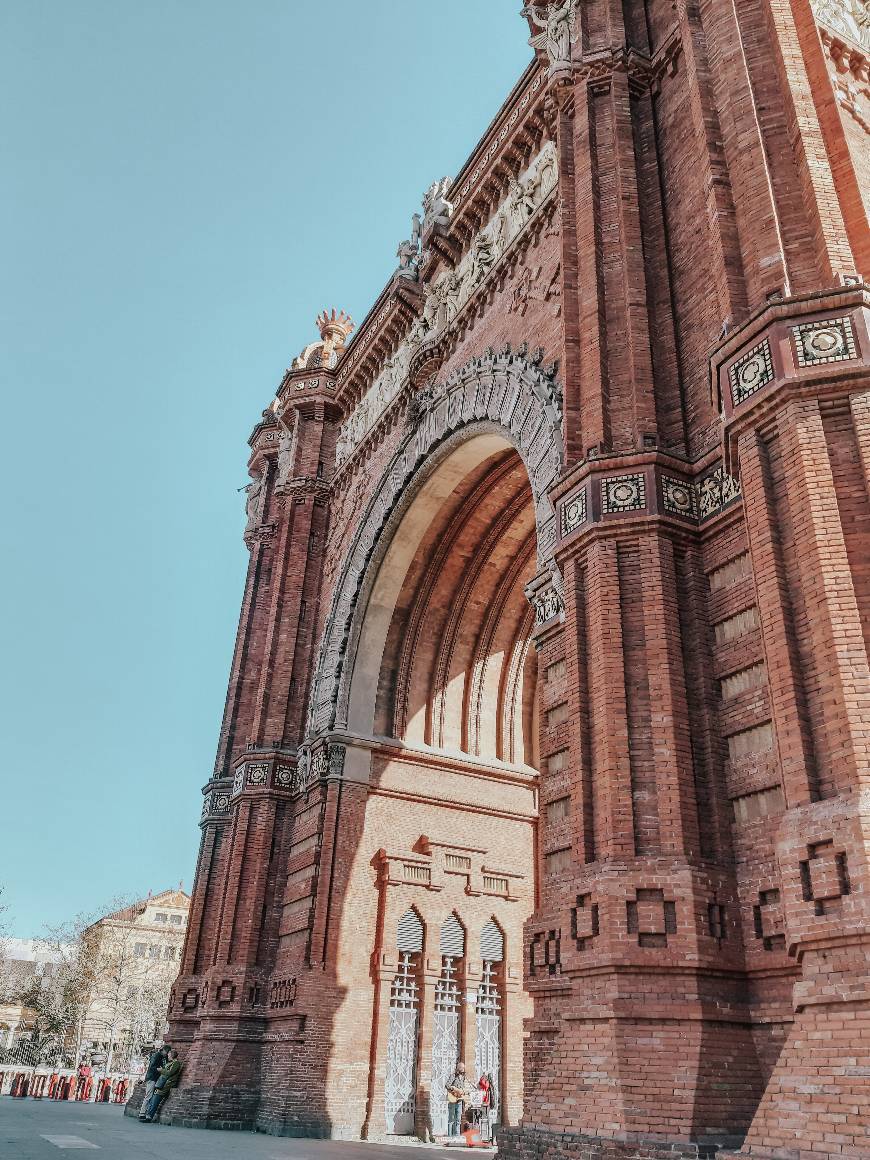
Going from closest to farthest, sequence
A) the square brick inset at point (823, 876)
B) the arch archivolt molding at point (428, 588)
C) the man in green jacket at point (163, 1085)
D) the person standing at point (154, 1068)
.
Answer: the square brick inset at point (823, 876) < the man in green jacket at point (163, 1085) < the person standing at point (154, 1068) < the arch archivolt molding at point (428, 588)

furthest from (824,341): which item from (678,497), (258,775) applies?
(258,775)

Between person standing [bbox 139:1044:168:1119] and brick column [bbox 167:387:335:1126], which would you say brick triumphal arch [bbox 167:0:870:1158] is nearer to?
brick column [bbox 167:387:335:1126]

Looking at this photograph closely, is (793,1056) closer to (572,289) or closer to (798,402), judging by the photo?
(798,402)

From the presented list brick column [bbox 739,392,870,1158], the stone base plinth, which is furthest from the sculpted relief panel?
the stone base plinth

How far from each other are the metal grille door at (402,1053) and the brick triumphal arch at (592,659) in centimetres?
7

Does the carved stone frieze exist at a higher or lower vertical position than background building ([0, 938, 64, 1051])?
higher

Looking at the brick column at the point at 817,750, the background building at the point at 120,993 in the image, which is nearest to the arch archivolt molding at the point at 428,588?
the brick column at the point at 817,750

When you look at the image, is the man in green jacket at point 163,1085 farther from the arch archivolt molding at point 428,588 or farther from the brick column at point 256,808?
the arch archivolt molding at point 428,588

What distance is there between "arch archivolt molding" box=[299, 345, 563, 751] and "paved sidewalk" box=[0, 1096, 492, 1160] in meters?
6.04

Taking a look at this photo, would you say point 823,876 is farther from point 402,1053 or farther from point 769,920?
point 402,1053

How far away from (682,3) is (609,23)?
1739 millimetres

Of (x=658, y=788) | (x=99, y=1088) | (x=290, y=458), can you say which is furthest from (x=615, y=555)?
(x=99, y=1088)

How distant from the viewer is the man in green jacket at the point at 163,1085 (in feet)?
50.6

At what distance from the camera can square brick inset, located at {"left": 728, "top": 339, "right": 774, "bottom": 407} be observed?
6.92 meters
